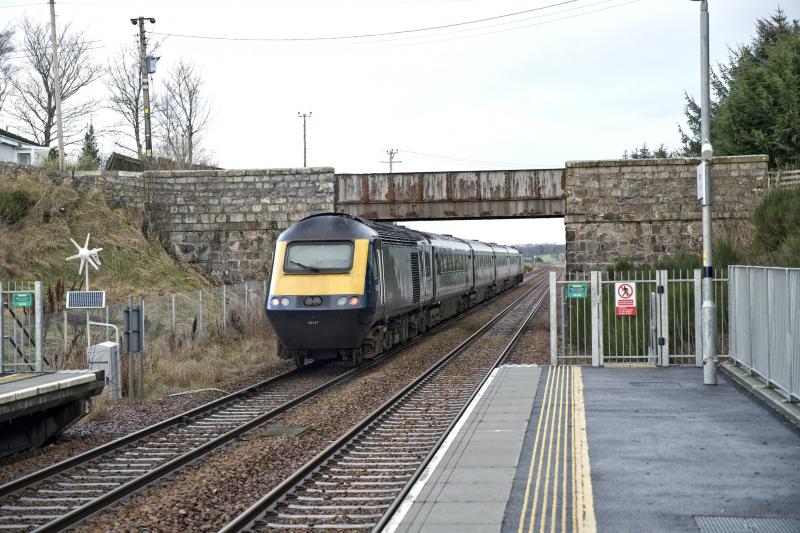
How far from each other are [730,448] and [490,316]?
25.9m

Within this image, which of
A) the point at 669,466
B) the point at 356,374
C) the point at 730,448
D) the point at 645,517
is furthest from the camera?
the point at 356,374

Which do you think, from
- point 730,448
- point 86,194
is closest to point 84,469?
point 730,448

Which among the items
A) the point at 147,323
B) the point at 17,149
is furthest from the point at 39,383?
the point at 17,149

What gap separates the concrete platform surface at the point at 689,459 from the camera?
22.9 feet

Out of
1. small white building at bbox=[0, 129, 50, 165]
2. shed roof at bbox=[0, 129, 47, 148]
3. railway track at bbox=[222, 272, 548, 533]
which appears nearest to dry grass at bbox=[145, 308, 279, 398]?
railway track at bbox=[222, 272, 548, 533]

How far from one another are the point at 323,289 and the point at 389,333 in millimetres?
4037

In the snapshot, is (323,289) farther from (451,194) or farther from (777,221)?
(451,194)

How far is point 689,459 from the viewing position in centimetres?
884

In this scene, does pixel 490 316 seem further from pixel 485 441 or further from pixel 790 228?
pixel 485 441

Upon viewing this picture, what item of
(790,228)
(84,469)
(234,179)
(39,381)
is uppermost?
(234,179)

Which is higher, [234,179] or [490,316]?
[234,179]

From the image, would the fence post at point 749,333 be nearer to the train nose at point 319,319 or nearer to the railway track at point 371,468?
the railway track at point 371,468

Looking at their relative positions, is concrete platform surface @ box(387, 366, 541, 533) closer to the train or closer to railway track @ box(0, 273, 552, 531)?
railway track @ box(0, 273, 552, 531)

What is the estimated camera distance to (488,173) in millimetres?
29969
